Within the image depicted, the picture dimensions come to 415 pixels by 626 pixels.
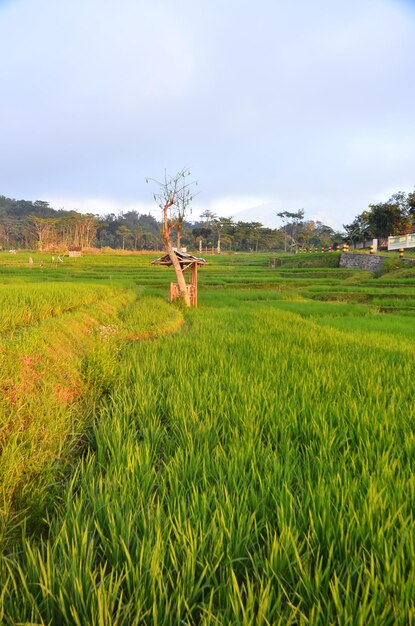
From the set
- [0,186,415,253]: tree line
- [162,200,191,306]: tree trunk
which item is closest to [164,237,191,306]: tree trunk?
[162,200,191,306]: tree trunk

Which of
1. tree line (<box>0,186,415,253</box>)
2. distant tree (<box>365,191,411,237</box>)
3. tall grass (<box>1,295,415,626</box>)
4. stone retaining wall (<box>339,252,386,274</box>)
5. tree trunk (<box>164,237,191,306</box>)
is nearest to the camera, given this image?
tall grass (<box>1,295,415,626</box>)

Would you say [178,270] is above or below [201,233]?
below

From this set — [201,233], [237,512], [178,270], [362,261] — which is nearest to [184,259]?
[178,270]

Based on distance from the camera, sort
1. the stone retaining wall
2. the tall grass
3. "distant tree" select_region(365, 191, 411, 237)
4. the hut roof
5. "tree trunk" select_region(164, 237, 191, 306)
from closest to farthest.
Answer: the tall grass, "tree trunk" select_region(164, 237, 191, 306), the hut roof, the stone retaining wall, "distant tree" select_region(365, 191, 411, 237)

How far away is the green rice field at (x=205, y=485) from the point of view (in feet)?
3.56

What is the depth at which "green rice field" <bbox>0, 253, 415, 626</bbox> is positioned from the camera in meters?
1.09

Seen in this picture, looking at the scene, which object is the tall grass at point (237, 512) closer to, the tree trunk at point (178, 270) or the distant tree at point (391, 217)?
the tree trunk at point (178, 270)

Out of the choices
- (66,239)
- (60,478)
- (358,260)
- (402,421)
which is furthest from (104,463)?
(66,239)

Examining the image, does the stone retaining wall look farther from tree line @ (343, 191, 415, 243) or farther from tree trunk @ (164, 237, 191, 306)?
tree trunk @ (164, 237, 191, 306)

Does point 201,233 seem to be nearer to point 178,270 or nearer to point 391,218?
point 391,218

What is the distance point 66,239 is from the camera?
202 feet

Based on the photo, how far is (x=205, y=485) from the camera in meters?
1.64

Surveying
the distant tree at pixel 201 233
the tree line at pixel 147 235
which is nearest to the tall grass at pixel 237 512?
the tree line at pixel 147 235

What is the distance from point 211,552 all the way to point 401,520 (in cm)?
75
